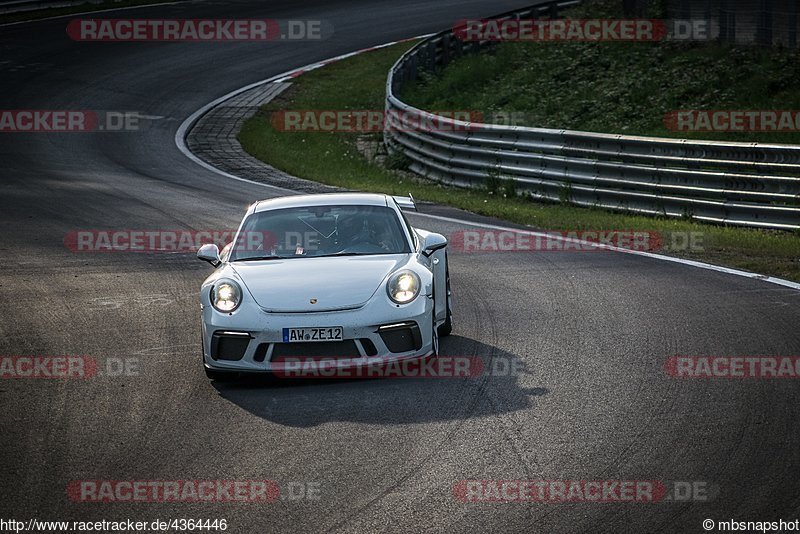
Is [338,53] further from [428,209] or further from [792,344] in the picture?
[792,344]

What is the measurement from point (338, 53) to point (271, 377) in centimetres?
2919

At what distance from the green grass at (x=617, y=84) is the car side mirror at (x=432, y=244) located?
1211cm

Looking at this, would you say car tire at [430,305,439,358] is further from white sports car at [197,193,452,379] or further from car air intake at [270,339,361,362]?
car air intake at [270,339,361,362]

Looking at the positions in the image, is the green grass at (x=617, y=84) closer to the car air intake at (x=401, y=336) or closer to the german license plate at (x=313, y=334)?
the car air intake at (x=401, y=336)

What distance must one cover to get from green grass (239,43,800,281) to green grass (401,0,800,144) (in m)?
2.57

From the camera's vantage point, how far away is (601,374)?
8.46 metres

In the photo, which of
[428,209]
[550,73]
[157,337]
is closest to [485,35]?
[550,73]

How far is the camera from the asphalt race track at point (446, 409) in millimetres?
5906
